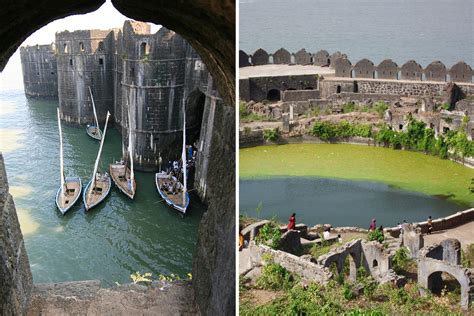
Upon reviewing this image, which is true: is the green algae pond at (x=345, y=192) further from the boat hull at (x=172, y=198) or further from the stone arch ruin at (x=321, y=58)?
the stone arch ruin at (x=321, y=58)

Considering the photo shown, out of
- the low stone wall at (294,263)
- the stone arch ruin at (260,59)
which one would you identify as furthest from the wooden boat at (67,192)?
the stone arch ruin at (260,59)

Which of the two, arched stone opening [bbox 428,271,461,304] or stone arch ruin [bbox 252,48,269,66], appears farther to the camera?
stone arch ruin [bbox 252,48,269,66]

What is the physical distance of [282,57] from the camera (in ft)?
48.5

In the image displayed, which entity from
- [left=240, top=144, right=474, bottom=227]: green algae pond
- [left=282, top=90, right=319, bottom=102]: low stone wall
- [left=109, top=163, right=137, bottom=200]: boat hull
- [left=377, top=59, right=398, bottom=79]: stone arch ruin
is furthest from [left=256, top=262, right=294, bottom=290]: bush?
[left=377, top=59, right=398, bottom=79]: stone arch ruin

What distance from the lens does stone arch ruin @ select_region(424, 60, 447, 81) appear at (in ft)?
36.9

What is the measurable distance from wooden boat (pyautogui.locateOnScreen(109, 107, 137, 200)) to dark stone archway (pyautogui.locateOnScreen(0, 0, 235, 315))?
748 cm

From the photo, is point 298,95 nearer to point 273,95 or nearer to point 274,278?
point 273,95

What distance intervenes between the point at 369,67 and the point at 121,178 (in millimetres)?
6237

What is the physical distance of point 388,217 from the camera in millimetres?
4992

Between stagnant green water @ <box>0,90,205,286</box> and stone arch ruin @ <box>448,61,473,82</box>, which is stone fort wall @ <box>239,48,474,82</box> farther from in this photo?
stagnant green water @ <box>0,90,205,286</box>

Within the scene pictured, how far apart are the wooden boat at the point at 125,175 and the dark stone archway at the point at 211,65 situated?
7.48 m

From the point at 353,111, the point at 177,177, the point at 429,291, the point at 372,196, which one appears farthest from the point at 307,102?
the point at 429,291

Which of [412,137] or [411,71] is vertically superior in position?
[411,71]

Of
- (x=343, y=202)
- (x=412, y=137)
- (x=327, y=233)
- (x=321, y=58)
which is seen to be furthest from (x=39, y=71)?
(x=327, y=233)
